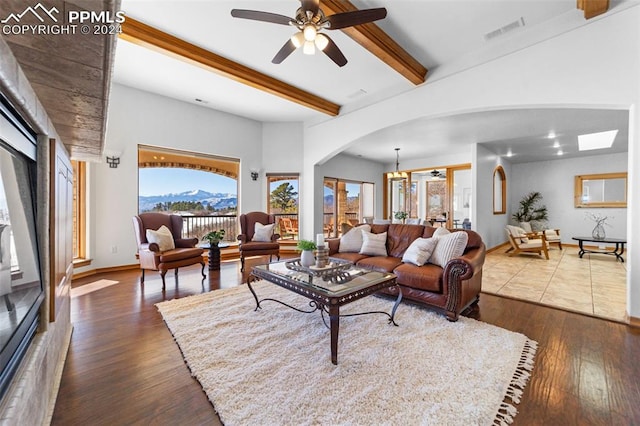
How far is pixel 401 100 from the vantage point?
173 inches

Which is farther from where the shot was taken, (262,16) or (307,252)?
(307,252)

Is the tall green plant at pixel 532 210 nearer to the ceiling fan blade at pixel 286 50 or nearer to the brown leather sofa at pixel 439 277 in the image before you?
the brown leather sofa at pixel 439 277

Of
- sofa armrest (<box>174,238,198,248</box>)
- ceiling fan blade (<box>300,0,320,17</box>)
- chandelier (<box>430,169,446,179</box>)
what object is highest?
ceiling fan blade (<box>300,0,320,17</box>)

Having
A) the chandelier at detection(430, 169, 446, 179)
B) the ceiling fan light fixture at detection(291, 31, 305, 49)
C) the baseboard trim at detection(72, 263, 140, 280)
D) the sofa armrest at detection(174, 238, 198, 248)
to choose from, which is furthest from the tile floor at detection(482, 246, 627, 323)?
the baseboard trim at detection(72, 263, 140, 280)

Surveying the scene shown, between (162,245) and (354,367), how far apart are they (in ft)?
11.1

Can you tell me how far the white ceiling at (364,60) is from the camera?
2766mm

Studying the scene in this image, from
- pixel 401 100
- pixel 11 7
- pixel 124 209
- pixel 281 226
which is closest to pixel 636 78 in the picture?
pixel 401 100

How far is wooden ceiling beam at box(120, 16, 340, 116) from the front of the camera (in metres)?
3.01

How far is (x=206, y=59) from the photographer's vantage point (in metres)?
3.54

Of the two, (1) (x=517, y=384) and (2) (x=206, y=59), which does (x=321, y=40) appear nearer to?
(2) (x=206, y=59)

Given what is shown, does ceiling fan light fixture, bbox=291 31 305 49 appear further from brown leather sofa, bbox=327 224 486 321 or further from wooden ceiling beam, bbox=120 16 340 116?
brown leather sofa, bbox=327 224 486 321

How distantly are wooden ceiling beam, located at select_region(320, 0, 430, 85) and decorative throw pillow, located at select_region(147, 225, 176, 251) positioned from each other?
144 inches

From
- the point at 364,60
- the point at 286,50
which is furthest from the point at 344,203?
the point at 286,50

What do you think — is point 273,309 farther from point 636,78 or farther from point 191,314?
point 636,78
